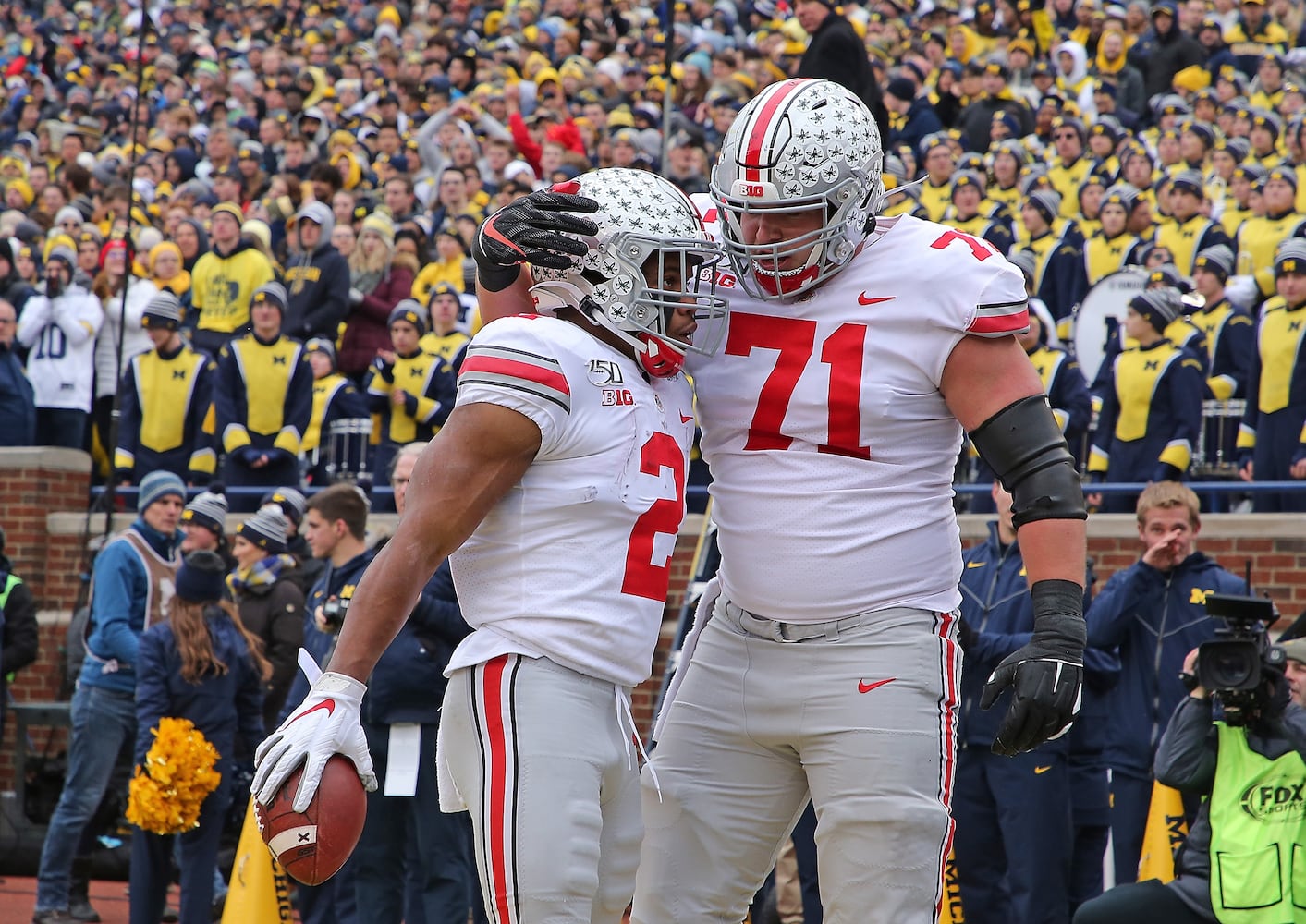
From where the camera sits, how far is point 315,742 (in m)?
3.09

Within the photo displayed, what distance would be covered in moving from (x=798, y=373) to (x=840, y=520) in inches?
12.1

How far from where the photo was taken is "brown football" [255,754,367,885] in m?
3.05

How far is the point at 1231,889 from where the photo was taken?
5.43m

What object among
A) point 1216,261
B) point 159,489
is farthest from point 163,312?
point 1216,261

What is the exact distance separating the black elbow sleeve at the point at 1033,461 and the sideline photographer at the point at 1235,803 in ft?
7.54

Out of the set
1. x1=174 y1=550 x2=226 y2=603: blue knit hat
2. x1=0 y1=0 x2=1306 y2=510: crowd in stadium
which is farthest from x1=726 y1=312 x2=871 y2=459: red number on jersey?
x1=174 y1=550 x2=226 y2=603: blue knit hat

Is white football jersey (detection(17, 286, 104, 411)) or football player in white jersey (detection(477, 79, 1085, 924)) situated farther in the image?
white football jersey (detection(17, 286, 104, 411))

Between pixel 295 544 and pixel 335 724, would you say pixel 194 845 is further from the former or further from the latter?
pixel 335 724

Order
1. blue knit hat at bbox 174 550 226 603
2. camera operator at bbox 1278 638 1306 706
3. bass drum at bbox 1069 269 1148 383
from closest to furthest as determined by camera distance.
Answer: camera operator at bbox 1278 638 1306 706 → blue knit hat at bbox 174 550 226 603 → bass drum at bbox 1069 269 1148 383

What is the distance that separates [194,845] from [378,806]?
3.21ft

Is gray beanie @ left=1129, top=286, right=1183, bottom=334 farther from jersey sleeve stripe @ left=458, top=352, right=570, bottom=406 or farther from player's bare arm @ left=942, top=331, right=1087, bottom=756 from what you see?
jersey sleeve stripe @ left=458, top=352, right=570, bottom=406

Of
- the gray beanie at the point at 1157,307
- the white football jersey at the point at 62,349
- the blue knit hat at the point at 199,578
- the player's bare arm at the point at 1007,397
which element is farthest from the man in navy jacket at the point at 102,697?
the player's bare arm at the point at 1007,397

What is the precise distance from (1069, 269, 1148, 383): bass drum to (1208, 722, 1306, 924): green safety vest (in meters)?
5.22

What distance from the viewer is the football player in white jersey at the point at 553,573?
3.19 meters
